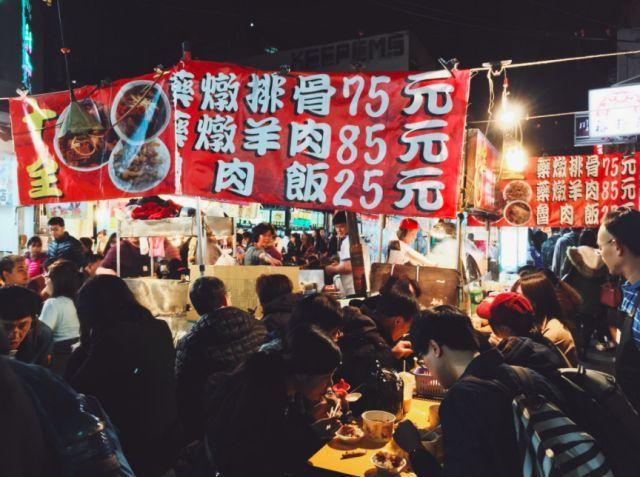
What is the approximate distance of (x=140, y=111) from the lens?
204 inches

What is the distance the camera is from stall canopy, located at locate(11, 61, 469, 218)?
166 inches

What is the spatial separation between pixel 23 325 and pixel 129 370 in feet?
4.23

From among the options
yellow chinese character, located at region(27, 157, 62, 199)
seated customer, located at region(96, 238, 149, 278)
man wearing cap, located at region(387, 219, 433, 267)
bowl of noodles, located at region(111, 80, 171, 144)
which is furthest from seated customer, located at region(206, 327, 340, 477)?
seated customer, located at region(96, 238, 149, 278)

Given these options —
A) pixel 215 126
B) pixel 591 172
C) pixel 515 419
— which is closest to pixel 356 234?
pixel 215 126

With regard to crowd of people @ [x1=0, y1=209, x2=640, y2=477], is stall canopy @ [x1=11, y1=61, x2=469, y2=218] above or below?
above

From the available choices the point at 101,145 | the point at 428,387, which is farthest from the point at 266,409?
the point at 101,145

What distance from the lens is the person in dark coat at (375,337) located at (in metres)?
3.99

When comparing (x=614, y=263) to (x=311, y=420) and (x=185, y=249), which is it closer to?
(x=311, y=420)

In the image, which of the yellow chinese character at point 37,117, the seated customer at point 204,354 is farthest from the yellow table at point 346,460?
the yellow chinese character at point 37,117

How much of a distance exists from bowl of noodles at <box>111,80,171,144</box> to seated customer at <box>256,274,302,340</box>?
2.14 meters

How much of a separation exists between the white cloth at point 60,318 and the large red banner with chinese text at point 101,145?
50.5 inches

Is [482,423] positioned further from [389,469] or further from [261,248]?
[261,248]

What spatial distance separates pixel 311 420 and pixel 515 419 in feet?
5.54

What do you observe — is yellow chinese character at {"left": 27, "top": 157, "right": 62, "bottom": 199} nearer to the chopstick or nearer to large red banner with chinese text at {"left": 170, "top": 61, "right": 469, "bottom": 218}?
large red banner with chinese text at {"left": 170, "top": 61, "right": 469, "bottom": 218}
